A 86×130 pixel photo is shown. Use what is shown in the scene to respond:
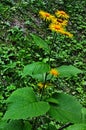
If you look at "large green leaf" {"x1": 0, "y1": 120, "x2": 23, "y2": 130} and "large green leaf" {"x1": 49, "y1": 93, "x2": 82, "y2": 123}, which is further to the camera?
"large green leaf" {"x1": 0, "y1": 120, "x2": 23, "y2": 130}

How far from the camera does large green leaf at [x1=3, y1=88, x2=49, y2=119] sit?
6.37 ft

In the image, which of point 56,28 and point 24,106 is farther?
point 56,28

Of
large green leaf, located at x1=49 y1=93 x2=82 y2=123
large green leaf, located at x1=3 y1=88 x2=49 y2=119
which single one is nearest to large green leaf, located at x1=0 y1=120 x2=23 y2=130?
large green leaf, located at x1=3 y1=88 x2=49 y2=119

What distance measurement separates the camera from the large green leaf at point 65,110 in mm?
1995

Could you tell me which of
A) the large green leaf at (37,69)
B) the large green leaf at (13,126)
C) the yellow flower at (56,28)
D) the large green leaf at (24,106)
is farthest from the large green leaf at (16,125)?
the yellow flower at (56,28)

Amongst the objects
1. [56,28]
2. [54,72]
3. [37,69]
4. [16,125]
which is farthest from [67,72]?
[16,125]

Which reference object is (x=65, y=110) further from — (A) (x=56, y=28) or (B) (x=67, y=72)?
(A) (x=56, y=28)

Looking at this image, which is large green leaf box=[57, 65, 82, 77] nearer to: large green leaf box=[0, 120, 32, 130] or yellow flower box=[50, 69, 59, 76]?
yellow flower box=[50, 69, 59, 76]

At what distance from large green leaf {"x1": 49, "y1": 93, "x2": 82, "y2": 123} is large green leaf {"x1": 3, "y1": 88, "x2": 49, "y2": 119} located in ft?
0.25

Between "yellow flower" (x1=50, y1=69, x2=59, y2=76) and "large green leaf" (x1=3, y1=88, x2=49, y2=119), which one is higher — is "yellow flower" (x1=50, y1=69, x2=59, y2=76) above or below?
above

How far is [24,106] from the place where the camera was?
2.01 meters

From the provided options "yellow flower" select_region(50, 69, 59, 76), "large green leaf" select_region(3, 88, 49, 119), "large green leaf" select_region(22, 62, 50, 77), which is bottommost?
"large green leaf" select_region(3, 88, 49, 119)

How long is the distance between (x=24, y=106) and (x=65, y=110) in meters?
0.29

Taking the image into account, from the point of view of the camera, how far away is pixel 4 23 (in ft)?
24.2
